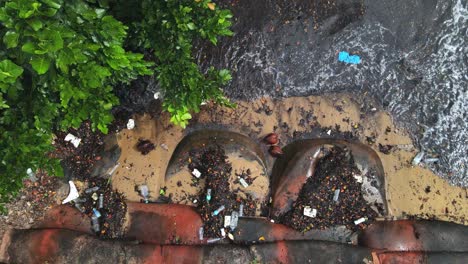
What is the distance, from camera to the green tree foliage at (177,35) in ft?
10.8

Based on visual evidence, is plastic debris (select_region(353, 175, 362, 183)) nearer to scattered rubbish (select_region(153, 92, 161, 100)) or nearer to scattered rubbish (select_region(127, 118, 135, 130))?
scattered rubbish (select_region(153, 92, 161, 100))

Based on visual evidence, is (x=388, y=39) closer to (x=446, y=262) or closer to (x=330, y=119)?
(x=330, y=119)

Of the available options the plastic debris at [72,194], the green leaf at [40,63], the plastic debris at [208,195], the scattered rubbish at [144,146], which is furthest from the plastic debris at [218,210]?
the green leaf at [40,63]

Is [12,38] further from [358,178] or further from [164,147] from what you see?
[358,178]

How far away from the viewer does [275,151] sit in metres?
4.87

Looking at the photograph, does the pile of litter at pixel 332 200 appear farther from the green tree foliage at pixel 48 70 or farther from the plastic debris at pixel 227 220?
the green tree foliage at pixel 48 70

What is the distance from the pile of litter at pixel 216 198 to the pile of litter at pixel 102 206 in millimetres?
822

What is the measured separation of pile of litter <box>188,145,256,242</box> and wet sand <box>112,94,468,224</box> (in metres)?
0.26

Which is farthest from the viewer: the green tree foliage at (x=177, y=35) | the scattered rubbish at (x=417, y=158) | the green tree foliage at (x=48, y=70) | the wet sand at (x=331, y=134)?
the scattered rubbish at (x=417, y=158)

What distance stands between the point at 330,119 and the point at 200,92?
78.8 inches

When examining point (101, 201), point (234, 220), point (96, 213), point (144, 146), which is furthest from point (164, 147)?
point (234, 220)

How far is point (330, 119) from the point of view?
4.99 m

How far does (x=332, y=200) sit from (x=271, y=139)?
0.94 metres

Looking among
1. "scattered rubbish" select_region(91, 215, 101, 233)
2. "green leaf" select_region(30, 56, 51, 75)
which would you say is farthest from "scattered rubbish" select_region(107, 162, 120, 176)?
"green leaf" select_region(30, 56, 51, 75)
